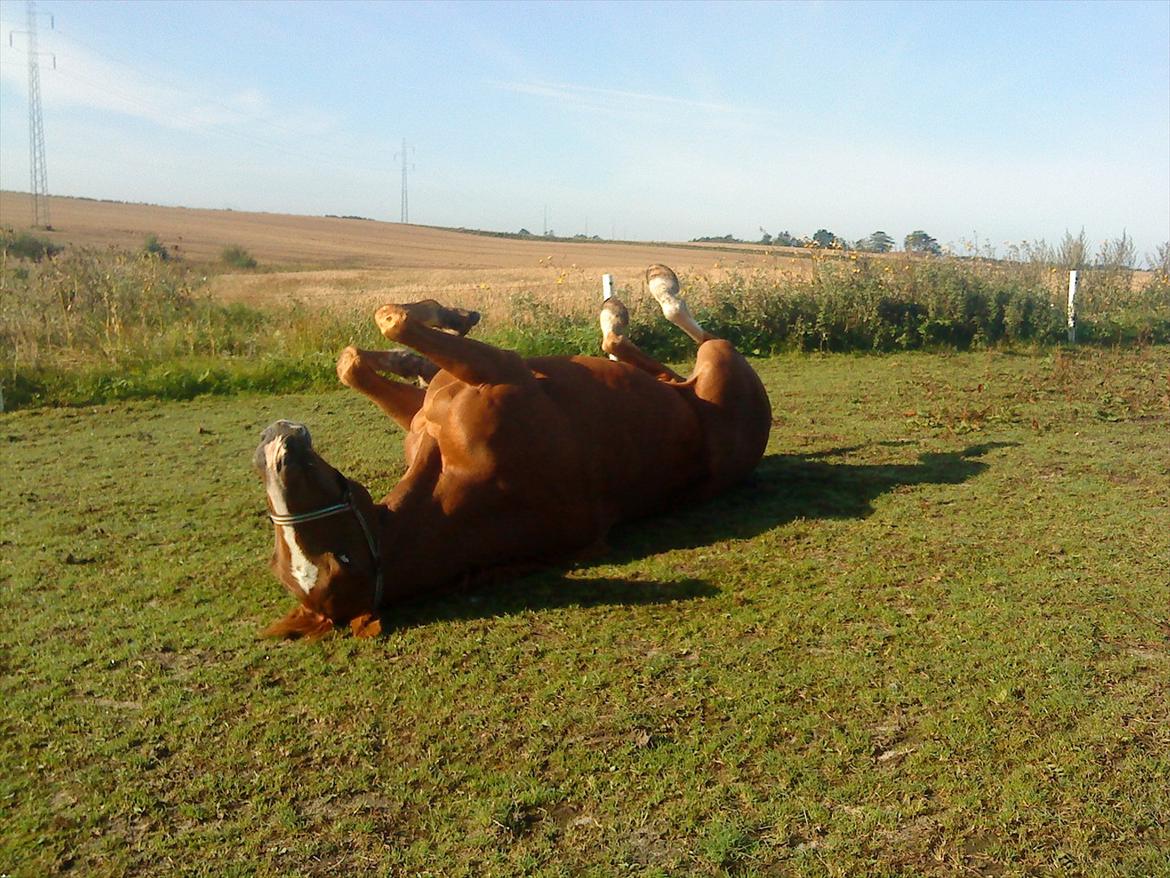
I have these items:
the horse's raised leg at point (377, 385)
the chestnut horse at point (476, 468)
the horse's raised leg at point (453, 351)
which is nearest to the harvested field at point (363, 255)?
the chestnut horse at point (476, 468)

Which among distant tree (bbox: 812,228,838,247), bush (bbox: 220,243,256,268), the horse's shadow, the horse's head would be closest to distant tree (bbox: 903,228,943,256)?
distant tree (bbox: 812,228,838,247)

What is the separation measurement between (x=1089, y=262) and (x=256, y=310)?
587 inches

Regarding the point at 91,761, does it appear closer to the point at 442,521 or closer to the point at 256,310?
the point at 442,521

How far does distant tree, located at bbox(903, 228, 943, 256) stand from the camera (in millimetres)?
17627

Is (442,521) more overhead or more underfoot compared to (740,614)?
more overhead

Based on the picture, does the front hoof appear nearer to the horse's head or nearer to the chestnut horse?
the chestnut horse

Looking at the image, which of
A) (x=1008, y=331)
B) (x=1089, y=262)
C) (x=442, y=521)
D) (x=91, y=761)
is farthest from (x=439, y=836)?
(x=1089, y=262)

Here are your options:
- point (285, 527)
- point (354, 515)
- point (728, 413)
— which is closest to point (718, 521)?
point (728, 413)

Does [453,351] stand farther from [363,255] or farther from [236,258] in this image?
[363,255]

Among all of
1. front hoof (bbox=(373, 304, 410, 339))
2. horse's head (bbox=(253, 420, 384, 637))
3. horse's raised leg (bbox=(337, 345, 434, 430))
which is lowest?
horse's head (bbox=(253, 420, 384, 637))

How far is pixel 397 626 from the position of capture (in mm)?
4617

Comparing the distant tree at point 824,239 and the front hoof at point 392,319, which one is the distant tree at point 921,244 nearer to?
the distant tree at point 824,239

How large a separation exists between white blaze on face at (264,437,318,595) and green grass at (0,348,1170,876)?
13.4 inches

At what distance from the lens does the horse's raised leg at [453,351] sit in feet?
16.3
